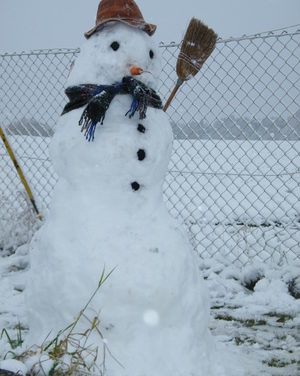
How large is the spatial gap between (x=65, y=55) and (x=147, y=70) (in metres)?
2.05

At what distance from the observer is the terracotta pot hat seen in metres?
1.83

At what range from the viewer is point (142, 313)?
1.61m

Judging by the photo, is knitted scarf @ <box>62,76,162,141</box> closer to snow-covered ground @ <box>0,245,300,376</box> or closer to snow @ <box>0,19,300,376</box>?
snow @ <box>0,19,300,376</box>

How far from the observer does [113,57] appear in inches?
70.4

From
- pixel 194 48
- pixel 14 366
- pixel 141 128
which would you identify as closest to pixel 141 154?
pixel 141 128

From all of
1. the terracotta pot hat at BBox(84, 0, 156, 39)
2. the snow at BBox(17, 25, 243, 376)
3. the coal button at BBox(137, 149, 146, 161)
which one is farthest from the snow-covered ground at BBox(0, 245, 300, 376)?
the terracotta pot hat at BBox(84, 0, 156, 39)

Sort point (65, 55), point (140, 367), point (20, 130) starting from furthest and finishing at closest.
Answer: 1. point (20, 130)
2. point (65, 55)
3. point (140, 367)

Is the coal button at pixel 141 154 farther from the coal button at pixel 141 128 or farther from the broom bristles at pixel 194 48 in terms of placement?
the broom bristles at pixel 194 48

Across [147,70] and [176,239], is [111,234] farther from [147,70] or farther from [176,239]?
[147,70]

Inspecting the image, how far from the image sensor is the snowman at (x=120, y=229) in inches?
63.0

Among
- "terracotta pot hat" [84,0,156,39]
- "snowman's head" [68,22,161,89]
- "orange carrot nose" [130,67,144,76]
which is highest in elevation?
"terracotta pot hat" [84,0,156,39]

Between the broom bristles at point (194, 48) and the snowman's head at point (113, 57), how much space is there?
0.37 m

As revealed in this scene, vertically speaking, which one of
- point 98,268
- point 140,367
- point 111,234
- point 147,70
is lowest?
point 140,367

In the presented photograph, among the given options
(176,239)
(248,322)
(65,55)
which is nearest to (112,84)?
(176,239)
